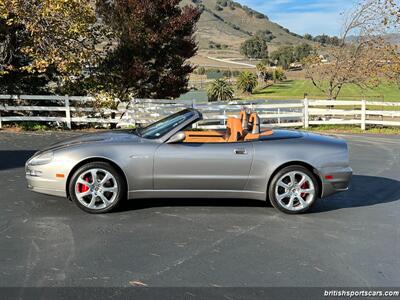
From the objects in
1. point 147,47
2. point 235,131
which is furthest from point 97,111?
point 235,131

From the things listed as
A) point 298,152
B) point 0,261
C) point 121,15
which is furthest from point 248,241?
point 121,15

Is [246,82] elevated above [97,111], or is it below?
above

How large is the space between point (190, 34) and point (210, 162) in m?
12.5

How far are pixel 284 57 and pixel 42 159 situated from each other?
123m

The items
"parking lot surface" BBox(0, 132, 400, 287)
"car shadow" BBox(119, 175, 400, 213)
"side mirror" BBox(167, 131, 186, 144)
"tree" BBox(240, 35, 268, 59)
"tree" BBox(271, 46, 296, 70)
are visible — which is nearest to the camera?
"parking lot surface" BBox(0, 132, 400, 287)

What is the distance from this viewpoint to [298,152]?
5781 mm

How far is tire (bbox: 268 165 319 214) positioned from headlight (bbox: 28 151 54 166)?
110 inches

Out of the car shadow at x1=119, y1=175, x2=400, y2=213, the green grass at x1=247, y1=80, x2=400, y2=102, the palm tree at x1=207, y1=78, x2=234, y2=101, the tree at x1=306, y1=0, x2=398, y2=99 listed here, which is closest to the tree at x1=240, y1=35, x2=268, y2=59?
the green grass at x1=247, y1=80, x2=400, y2=102

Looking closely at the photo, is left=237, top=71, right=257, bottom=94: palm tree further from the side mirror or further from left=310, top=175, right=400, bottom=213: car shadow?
the side mirror

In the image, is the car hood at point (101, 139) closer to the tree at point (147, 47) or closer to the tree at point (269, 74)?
the tree at point (147, 47)

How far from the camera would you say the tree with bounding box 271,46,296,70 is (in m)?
119

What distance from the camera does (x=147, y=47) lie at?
1641cm

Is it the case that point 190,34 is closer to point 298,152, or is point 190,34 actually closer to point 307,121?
point 307,121

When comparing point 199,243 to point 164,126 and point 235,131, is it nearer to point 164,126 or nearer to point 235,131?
point 235,131
